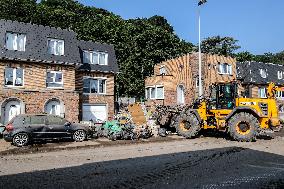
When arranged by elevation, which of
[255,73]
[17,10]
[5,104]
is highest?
[17,10]

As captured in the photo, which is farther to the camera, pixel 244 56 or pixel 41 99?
pixel 244 56

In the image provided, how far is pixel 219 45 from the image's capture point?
75750 millimetres

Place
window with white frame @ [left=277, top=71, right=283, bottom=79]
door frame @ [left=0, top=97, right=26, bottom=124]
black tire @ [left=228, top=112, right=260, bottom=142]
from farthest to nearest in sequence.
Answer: window with white frame @ [left=277, top=71, right=283, bottom=79]
door frame @ [left=0, top=97, right=26, bottom=124]
black tire @ [left=228, top=112, right=260, bottom=142]

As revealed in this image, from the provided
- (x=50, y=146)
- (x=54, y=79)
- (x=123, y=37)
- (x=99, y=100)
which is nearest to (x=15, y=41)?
(x=54, y=79)

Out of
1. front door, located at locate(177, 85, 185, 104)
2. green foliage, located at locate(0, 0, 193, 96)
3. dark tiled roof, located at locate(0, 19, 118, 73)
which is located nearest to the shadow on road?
dark tiled roof, located at locate(0, 19, 118, 73)

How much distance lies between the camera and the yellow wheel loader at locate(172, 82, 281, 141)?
17375mm

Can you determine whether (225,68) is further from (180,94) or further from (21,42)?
(21,42)

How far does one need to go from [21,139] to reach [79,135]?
10.8ft

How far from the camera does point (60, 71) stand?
88.5 feet

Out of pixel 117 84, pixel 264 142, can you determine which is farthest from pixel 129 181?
pixel 117 84

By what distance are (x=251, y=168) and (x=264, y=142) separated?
7.34 m

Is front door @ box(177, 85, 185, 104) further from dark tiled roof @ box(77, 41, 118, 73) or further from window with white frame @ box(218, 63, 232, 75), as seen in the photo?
dark tiled roof @ box(77, 41, 118, 73)

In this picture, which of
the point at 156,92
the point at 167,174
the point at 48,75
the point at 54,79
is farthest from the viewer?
the point at 156,92

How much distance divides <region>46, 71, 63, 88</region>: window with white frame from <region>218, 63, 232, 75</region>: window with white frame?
20740 mm
